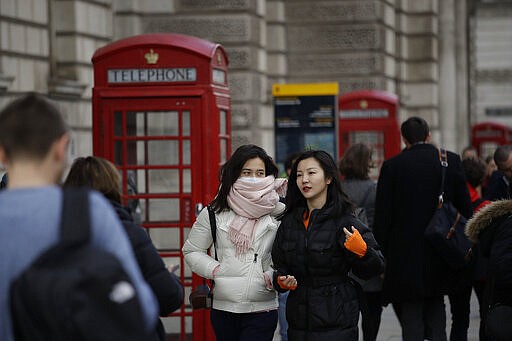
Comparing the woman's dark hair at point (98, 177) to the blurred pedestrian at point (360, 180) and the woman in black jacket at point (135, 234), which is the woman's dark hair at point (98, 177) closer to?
the woman in black jacket at point (135, 234)

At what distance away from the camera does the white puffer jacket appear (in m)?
5.80

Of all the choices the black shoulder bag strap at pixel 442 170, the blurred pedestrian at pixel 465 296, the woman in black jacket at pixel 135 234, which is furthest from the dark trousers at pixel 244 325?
the blurred pedestrian at pixel 465 296

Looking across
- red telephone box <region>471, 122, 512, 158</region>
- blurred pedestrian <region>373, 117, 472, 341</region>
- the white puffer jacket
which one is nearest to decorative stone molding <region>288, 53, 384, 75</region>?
blurred pedestrian <region>373, 117, 472, 341</region>

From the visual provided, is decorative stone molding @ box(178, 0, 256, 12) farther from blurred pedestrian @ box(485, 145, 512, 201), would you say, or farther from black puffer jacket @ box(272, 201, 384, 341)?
black puffer jacket @ box(272, 201, 384, 341)

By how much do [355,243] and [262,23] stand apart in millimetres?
10194

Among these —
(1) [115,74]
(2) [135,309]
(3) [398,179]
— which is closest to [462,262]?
(3) [398,179]

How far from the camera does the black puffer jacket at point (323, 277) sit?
5473 millimetres

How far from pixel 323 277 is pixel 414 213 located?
2.10 metres

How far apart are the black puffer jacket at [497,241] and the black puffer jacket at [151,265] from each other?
169 cm

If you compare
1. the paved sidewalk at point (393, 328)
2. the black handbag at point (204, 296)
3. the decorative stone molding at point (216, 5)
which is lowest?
the paved sidewalk at point (393, 328)

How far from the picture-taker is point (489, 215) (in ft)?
18.7

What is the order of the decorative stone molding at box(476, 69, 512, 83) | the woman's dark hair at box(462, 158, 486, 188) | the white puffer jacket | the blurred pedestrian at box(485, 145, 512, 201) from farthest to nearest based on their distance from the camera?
the decorative stone molding at box(476, 69, 512, 83), the woman's dark hair at box(462, 158, 486, 188), the blurred pedestrian at box(485, 145, 512, 201), the white puffer jacket

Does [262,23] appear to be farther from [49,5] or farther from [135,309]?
[135,309]

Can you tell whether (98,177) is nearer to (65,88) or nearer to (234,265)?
(234,265)
